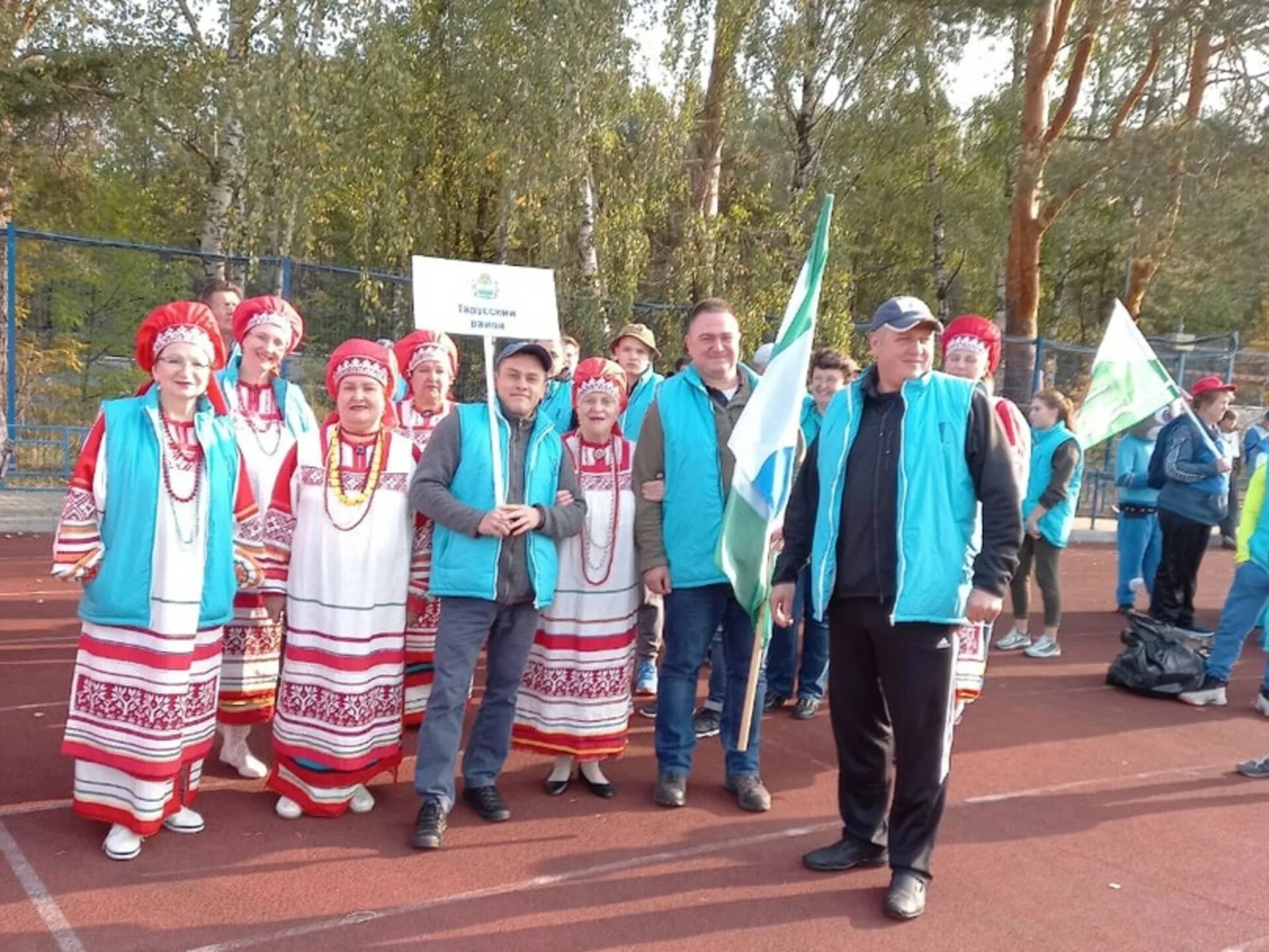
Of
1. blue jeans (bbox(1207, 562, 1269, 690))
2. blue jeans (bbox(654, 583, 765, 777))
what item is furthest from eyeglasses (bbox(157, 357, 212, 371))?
blue jeans (bbox(1207, 562, 1269, 690))

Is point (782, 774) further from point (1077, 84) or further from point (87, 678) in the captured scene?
point (1077, 84)

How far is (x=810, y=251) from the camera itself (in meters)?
4.36

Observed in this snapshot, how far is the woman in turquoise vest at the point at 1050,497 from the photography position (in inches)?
295

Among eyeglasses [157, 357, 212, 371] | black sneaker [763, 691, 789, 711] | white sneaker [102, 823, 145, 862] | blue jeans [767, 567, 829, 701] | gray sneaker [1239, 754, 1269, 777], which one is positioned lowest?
black sneaker [763, 691, 789, 711]

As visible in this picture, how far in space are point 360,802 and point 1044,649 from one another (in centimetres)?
554

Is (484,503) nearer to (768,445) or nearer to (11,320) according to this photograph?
(768,445)

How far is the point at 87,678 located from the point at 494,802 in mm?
1592

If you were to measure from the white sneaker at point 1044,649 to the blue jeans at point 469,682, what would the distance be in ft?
16.3

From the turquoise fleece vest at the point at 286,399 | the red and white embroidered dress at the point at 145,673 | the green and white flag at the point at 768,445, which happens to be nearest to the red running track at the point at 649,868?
the red and white embroidered dress at the point at 145,673

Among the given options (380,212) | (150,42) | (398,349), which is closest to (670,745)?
(398,349)

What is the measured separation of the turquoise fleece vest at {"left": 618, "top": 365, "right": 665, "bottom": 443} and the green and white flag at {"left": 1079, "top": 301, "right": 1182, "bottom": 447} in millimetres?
2847

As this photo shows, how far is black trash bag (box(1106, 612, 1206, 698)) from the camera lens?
7.12 meters

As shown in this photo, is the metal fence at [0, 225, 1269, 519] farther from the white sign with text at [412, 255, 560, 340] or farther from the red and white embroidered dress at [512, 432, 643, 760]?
the red and white embroidered dress at [512, 432, 643, 760]

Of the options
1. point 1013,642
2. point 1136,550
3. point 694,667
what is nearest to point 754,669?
point 694,667
